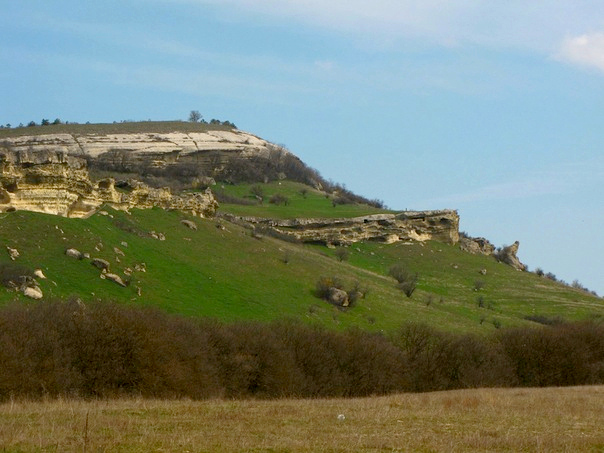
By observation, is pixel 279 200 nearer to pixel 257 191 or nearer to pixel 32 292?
pixel 257 191

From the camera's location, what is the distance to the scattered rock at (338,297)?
70.1 meters

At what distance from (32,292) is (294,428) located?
28441mm

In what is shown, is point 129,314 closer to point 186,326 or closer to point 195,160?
point 186,326

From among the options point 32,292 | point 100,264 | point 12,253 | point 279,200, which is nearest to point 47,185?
point 100,264

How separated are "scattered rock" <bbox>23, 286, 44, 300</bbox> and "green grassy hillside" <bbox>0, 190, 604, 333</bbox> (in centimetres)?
69

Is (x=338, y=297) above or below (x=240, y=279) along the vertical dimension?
below

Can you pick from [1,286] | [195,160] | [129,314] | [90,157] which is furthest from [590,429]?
[195,160]

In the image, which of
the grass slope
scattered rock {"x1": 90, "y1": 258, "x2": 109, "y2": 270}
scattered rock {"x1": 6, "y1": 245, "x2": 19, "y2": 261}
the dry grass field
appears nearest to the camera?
the dry grass field

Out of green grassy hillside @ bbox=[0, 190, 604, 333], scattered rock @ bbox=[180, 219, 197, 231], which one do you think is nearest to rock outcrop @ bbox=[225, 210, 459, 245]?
green grassy hillside @ bbox=[0, 190, 604, 333]

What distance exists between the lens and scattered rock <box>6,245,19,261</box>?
163 ft

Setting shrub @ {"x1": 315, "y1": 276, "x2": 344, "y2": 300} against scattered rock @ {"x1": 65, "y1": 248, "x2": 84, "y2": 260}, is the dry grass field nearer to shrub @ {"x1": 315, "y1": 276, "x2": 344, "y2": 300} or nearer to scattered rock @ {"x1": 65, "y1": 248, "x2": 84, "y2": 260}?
scattered rock @ {"x1": 65, "y1": 248, "x2": 84, "y2": 260}

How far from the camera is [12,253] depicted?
164ft

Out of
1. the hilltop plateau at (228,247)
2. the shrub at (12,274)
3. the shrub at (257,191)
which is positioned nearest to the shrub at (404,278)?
the hilltop plateau at (228,247)

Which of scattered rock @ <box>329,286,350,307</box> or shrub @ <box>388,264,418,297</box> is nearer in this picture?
scattered rock @ <box>329,286,350,307</box>
